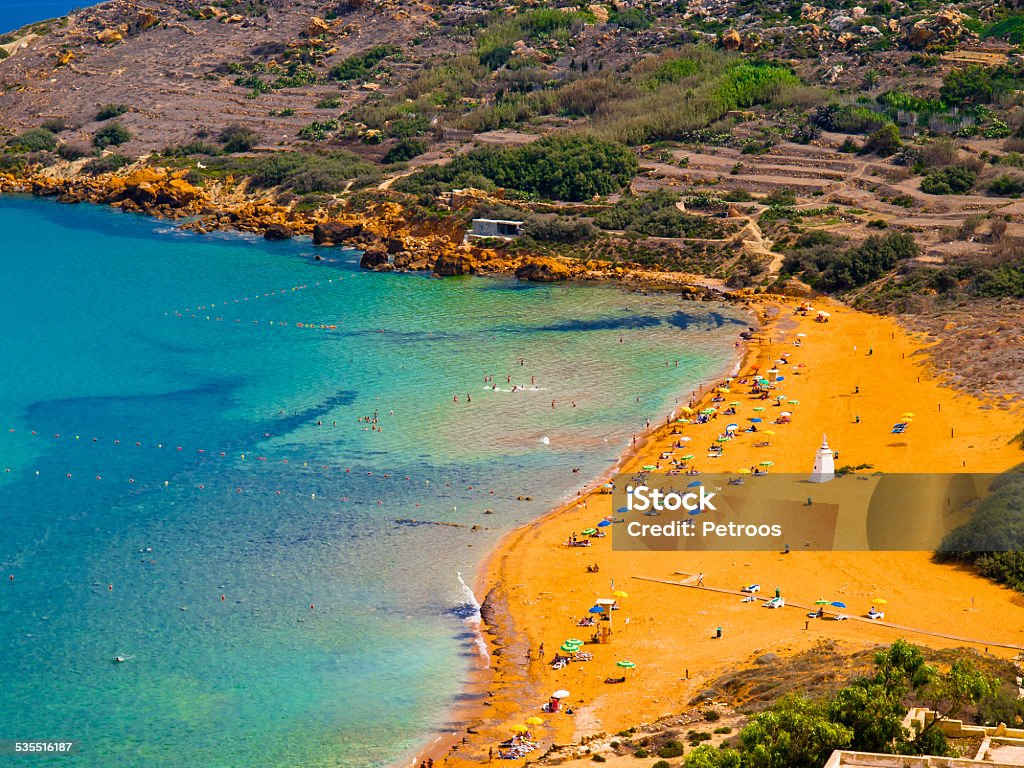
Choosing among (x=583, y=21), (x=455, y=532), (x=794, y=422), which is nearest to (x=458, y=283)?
(x=794, y=422)

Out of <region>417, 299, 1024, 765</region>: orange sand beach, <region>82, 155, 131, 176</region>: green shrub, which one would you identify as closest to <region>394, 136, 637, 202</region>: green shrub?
<region>82, 155, 131, 176</region>: green shrub

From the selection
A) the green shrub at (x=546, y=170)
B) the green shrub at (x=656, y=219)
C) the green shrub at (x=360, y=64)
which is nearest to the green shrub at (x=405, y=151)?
the green shrub at (x=546, y=170)

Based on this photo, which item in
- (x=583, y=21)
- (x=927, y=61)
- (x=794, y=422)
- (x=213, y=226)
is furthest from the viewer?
(x=583, y=21)

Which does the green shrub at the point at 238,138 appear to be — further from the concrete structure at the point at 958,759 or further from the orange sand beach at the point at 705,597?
the concrete structure at the point at 958,759

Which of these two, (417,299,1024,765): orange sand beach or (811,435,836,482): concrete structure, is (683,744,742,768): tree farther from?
(811,435,836,482): concrete structure

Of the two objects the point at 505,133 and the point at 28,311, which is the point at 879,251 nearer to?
the point at 505,133

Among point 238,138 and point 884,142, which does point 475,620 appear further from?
point 238,138
